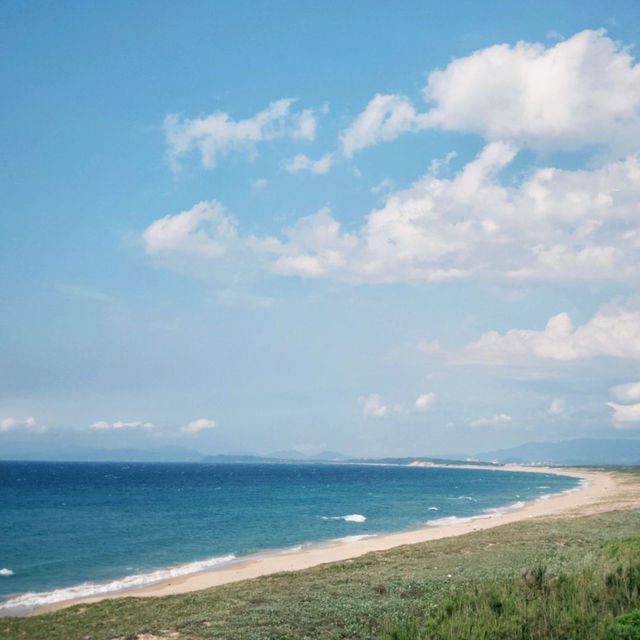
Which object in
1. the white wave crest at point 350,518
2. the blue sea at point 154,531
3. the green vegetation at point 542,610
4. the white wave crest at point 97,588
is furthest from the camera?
the white wave crest at point 350,518

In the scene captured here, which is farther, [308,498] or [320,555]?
[308,498]

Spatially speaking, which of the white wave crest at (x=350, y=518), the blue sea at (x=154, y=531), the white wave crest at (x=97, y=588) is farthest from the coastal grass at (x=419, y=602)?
the white wave crest at (x=350, y=518)

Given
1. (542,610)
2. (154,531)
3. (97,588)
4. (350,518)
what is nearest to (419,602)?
(542,610)

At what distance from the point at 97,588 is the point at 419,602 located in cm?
1911

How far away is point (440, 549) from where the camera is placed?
2742 cm

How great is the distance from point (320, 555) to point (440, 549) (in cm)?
1000

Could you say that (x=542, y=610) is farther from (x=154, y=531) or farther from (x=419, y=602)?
(x=154, y=531)

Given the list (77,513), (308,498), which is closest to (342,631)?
(77,513)

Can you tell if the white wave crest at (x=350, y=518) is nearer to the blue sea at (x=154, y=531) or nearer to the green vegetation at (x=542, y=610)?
the blue sea at (x=154, y=531)

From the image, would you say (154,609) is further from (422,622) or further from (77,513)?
(77,513)

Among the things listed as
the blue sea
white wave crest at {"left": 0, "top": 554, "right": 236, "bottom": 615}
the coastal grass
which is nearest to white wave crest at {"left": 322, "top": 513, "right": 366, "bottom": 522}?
the blue sea

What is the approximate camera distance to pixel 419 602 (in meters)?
15.4

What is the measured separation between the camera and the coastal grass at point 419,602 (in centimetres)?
1017

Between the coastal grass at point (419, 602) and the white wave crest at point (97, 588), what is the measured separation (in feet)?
16.9
